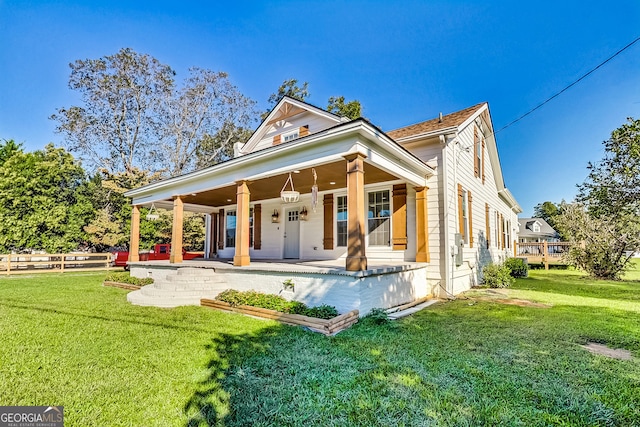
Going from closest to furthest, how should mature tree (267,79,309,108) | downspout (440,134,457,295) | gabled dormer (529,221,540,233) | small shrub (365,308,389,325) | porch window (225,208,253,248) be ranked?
small shrub (365,308,389,325) < downspout (440,134,457,295) < porch window (225,208,253,248) < mature tree (267,79,309,108) < gabled dormer (529,221,540,233)

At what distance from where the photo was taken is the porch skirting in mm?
5395

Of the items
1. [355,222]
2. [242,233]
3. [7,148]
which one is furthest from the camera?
[7,148]

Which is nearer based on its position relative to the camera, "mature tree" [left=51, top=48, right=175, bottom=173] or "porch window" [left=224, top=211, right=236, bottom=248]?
"porch window" [left=224, top=211, right=236, bottom=248]

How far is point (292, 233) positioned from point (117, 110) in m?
20.2

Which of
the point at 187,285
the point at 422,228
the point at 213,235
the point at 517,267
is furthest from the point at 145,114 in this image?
the point at 517,267

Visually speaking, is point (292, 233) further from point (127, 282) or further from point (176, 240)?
point (127, 282)

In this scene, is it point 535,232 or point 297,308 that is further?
point 535,232

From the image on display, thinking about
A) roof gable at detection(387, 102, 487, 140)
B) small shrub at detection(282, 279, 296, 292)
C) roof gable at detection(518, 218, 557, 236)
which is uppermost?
roof gable at detection(387, 102, 487, 140)

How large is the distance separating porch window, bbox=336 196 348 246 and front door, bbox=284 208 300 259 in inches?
76.2

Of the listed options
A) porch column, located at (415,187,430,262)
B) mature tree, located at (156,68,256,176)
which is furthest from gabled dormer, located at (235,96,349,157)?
mature tree, located at (156,68,256,176)

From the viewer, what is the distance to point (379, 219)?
28.9 feet

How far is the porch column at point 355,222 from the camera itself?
5414 mm

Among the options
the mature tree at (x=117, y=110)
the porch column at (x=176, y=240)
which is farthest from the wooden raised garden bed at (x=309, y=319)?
the mature tree at (x=117, y=110)

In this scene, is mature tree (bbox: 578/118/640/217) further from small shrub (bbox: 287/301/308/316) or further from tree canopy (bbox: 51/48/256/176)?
tree canopy (bbox: 51/48/256/176)
